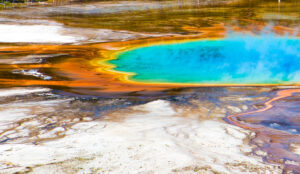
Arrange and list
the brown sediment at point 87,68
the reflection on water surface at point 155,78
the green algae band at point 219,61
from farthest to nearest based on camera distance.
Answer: the green algae band at point 219,61
the brown sediment at point 87,68
the reflection on water surface at point 155,78

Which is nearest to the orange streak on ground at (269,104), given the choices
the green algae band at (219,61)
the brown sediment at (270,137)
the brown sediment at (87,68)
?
the brown sediment at (270,137)

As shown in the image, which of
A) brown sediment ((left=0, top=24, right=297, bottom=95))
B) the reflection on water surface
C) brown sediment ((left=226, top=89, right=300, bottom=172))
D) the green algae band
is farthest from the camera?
the green algae band

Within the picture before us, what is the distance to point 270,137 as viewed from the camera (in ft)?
13.7

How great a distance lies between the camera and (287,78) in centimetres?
774

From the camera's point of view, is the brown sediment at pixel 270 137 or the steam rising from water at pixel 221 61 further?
the steam rising from water at pixel 221 61

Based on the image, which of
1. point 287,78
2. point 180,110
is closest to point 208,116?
point 180,110

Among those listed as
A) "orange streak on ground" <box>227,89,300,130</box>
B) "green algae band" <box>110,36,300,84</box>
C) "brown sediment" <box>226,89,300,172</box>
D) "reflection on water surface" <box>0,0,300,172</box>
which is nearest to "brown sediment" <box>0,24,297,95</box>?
"reflection on water surface" <box>0,0,300,172</box>

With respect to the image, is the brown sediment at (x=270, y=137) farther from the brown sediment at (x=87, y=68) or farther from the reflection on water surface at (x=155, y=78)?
the brown sediment at (x=87, y=68)

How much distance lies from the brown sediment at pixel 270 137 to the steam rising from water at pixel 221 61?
95.8 inches

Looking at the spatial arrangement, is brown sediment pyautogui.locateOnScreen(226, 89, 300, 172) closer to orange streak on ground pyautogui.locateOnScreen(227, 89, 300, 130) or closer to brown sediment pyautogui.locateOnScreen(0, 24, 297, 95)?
orange streak on ground pyautogui.locateOnScreen(227, 89, 300, 130)

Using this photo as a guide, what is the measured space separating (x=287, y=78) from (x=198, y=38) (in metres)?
5.14

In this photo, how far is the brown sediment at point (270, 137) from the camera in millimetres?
3605

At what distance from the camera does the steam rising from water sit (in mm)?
7871

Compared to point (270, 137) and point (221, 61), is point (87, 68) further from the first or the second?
point (270, 137)
